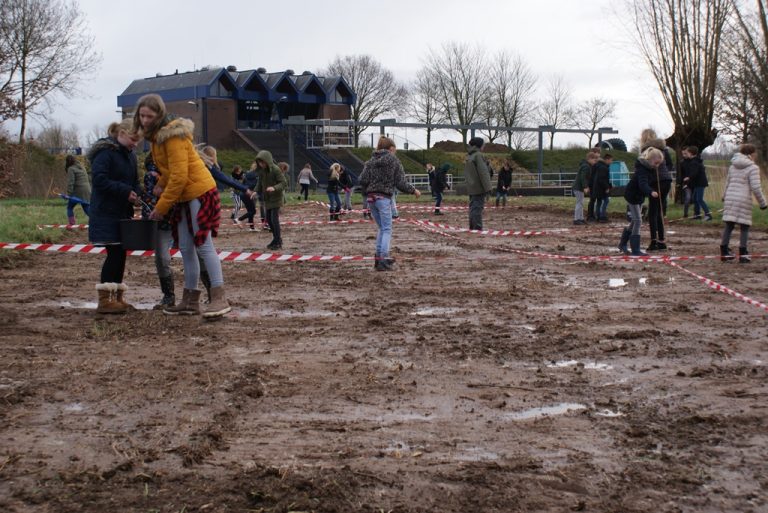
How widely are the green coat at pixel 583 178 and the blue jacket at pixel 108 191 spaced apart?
14.9m

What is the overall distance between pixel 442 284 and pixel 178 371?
4.94 meters

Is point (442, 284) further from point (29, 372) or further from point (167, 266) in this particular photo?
point (29, 372)

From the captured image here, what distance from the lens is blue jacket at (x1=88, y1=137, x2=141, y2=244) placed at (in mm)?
7965

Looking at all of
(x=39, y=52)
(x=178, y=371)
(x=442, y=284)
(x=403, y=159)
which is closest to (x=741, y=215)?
(x=442, y=284)

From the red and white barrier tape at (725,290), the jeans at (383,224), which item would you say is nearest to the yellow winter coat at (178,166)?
the jeans at (383,224)

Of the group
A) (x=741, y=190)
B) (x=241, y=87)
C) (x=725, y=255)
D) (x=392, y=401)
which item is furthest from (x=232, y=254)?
(x=241, y=87)

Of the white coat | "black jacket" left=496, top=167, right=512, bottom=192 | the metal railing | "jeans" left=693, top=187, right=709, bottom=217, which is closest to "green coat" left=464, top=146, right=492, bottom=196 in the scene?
the white coat

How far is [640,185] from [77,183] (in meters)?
12.4

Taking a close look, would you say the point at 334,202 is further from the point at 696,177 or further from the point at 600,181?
the point at 696,177

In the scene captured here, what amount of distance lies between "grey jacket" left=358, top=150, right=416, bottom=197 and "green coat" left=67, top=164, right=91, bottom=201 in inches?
388

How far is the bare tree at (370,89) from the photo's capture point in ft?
265

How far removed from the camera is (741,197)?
1237cm

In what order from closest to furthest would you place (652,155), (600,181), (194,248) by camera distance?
(194,248) → (652,155) → (600,181)

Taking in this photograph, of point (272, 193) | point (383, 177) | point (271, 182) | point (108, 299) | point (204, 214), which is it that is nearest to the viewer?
point (204, 214)
